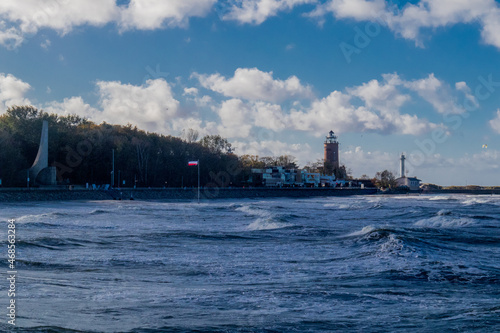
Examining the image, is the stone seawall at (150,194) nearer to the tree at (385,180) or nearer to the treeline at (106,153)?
the treeline at (106,153)

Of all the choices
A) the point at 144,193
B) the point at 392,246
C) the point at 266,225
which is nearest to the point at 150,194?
the point at 144,193

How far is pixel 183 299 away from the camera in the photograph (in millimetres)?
7852

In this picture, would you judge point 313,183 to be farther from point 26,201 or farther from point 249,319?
point 249,319

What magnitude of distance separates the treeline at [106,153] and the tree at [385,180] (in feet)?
186

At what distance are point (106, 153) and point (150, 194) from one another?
16826 mm

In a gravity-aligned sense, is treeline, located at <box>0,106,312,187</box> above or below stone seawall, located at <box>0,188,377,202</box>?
above

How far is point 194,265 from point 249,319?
489 cm

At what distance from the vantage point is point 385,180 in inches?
5861

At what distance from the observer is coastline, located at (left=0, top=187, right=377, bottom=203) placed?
171ft

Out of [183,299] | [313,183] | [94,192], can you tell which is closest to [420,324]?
[183,299]

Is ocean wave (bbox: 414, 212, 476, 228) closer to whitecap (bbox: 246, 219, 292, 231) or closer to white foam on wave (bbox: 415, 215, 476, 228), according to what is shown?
white foam on wave (bbox: 415, 215, 476, 228)

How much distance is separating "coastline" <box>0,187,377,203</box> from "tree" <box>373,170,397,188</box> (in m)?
35.8

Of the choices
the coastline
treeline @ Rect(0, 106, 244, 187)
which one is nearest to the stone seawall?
the coastline

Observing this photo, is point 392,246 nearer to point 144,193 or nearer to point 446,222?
point 446,222
